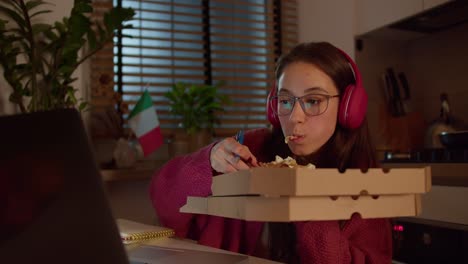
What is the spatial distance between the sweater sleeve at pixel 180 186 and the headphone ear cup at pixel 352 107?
12.2 inches

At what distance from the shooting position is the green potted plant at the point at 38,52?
1721mm

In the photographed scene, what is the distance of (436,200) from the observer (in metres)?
1.63

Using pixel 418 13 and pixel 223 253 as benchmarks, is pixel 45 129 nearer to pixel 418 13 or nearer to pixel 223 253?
pixel 223 253

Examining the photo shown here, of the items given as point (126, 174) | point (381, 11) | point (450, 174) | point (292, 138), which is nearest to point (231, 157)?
point (292, 138)

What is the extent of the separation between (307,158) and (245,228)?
281 millimetres

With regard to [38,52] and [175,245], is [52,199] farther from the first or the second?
[38,52]

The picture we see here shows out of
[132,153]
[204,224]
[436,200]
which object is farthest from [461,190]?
[132,153]

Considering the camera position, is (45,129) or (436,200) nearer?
(45,129)

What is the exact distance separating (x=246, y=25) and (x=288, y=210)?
244 centimetres

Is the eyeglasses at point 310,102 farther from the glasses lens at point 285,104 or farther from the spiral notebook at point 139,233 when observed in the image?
the spiral notebook at point 139,233

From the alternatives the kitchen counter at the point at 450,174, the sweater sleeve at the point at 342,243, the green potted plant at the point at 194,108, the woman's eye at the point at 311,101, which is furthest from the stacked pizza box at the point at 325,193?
the green potted plant at the point at 194,108

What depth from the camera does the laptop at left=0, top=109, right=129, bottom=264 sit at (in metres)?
0.41

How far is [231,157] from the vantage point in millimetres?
852

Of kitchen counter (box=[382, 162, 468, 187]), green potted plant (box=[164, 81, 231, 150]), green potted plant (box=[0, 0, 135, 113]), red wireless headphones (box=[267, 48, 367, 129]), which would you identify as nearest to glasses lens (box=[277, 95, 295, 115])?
red wireless headphones (box=[267, 48, 367, 129])
